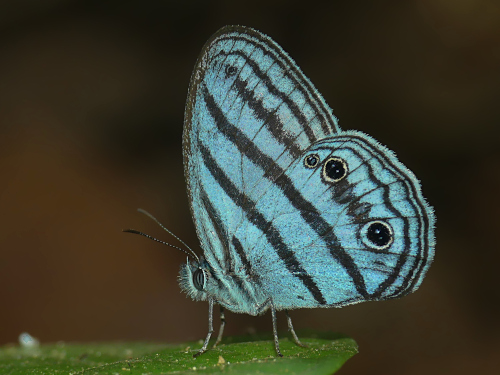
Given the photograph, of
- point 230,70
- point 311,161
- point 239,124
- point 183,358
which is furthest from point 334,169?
point 183,358

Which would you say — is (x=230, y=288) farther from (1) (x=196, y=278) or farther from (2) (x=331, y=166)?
(2) (x=331, y=166)

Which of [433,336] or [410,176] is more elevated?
[410,176]

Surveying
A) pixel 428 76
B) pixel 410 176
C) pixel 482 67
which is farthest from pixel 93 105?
pixel 410 176

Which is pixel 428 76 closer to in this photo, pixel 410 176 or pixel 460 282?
pixel 460 282

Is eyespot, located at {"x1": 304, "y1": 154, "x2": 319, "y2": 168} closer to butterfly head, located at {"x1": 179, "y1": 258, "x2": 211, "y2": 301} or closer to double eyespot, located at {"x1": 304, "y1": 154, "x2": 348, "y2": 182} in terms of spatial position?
double eyespot, located at {"x1": 304, "y1": 154, "x2": 348, "y2": 182}

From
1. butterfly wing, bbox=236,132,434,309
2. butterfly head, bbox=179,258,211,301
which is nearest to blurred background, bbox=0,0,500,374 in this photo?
butterfly head, bbox=179,258,211,301

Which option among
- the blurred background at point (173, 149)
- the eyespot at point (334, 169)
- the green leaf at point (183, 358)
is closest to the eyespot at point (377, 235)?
the eyespot at point (334, 169)

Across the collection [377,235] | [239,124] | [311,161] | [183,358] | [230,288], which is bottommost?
[183,358]
